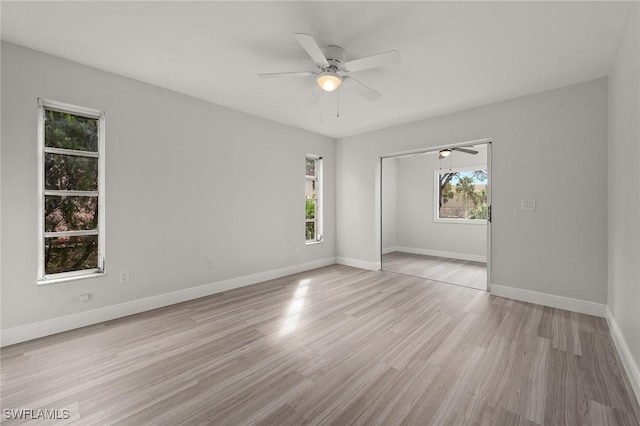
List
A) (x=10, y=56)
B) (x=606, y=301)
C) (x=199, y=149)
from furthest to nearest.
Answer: (x=199, y=149) < (x=606, y=301) < (x=10, y=56)

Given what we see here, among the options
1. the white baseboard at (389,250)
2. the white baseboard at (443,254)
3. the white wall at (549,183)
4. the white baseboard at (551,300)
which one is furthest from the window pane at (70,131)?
the white baseboard at (443,254)

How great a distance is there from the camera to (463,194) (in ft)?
21.6

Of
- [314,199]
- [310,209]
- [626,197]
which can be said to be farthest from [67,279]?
[626,197]

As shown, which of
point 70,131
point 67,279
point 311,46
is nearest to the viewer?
point 311,46

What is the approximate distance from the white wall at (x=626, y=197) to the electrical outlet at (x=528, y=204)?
0.70 metres

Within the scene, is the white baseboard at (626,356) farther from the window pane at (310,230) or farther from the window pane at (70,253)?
the window pane at (70,253)

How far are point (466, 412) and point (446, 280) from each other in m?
3.21

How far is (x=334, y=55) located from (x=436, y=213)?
18.0ft

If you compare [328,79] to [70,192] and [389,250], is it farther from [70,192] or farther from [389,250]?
[389,250]

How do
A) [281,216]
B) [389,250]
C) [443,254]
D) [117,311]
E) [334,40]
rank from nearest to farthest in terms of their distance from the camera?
[334,40], [117,311], [281,216], [443,254], [389,250]

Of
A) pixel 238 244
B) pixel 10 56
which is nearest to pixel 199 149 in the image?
pixel 238 244

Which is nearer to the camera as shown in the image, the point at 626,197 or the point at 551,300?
the point at 626,197

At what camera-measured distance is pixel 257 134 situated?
4.39 m

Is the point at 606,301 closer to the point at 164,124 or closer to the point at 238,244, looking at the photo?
the point at 238,244
